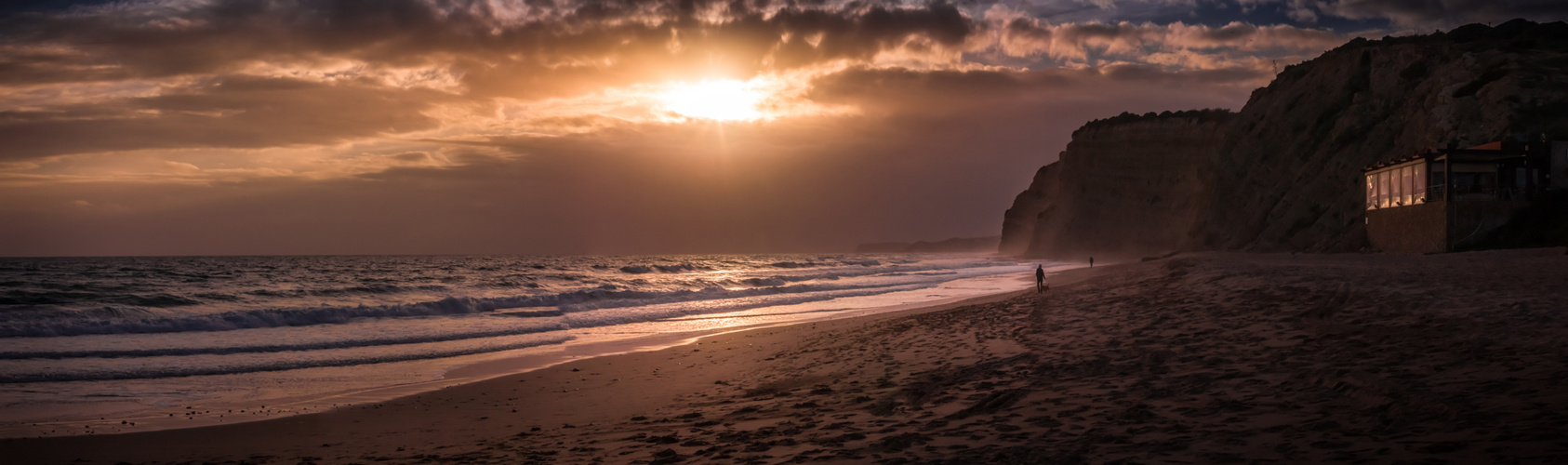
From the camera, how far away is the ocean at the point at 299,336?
1215 centimetres

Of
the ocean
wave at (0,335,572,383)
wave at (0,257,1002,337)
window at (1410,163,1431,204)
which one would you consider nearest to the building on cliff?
window at (1410,163,1431,204)

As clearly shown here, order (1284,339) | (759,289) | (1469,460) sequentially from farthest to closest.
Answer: (759,289) → (1284,339) → (1469,460)

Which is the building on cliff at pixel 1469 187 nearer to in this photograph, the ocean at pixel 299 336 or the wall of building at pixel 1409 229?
the wall of building at pixel 1409 229

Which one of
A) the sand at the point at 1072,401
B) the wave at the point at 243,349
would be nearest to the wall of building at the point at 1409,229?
the sand at the point at 1072,401

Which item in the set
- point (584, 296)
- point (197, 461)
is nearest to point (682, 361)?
point (197, 461)

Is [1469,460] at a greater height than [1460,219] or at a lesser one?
lesser

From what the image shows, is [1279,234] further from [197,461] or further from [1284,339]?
[197,461]

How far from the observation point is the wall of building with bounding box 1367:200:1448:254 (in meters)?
32.1

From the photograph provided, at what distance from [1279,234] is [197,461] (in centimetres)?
5372

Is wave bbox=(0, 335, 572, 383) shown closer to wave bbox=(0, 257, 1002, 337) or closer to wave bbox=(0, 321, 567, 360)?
wave bbox=(0, 321, 567, 360)

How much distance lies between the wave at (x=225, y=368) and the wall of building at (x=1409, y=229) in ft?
113

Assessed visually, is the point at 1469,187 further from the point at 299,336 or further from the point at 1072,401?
the point at 299,336

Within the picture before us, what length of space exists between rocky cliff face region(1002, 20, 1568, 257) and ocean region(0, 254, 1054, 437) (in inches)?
897

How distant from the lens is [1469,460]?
5.18 meters
